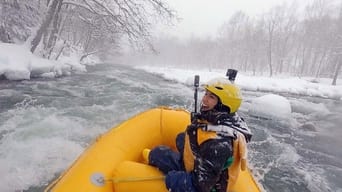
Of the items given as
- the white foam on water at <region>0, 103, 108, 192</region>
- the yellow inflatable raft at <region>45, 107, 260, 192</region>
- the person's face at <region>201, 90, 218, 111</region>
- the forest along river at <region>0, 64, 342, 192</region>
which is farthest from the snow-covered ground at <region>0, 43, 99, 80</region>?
the person's face at <region>201, 90, 218, 111</region>

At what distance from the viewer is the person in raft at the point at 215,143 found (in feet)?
7.33

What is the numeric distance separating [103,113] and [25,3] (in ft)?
32.5

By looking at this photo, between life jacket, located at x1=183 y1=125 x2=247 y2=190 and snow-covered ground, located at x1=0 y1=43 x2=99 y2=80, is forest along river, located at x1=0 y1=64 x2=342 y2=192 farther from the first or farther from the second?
life jacket, located at x1=183 y1=125 x2=247 y2=190

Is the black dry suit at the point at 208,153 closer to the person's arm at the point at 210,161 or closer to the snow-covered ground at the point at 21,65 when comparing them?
the person's arm at the point at 210,161

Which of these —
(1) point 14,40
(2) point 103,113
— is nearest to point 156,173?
(2) point 103,113

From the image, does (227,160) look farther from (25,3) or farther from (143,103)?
(25,3)

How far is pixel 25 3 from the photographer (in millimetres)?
14781

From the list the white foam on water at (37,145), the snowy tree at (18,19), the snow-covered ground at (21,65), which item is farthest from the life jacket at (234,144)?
the snowy tree at (18,19)

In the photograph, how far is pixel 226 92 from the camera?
2289 millimetres

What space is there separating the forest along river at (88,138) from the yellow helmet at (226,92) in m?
2.85

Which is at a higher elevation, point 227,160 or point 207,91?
point 207,91

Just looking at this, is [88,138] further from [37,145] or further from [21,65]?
[21,65]

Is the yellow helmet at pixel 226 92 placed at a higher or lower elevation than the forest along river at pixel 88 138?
higher

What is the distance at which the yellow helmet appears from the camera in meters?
2.29
